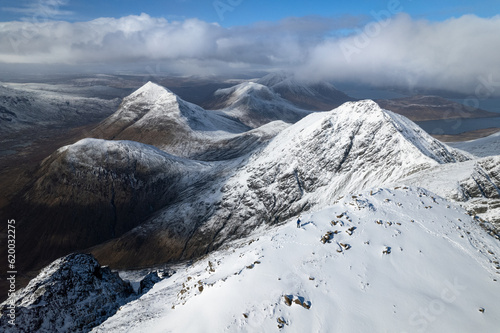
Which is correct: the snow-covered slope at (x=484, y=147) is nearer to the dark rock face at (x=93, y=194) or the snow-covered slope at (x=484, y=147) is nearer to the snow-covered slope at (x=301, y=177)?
the snow-covered slope at (x=301, y=177)

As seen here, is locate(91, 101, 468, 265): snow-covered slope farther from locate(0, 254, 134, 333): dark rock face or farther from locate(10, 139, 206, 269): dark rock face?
locate(0, 254, 134, 333): dark rock face

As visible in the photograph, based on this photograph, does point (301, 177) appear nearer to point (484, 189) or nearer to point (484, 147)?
point (484, 189)

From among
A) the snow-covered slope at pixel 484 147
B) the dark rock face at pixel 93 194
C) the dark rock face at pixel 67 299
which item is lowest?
the dark rock face at pixel 93 194

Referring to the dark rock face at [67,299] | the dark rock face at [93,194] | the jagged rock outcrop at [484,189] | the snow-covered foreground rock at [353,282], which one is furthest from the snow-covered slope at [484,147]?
the dark rock face at [67,299]

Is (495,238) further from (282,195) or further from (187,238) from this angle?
(187,238)

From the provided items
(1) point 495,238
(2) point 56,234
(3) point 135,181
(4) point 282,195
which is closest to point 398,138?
(4) point 282,195
